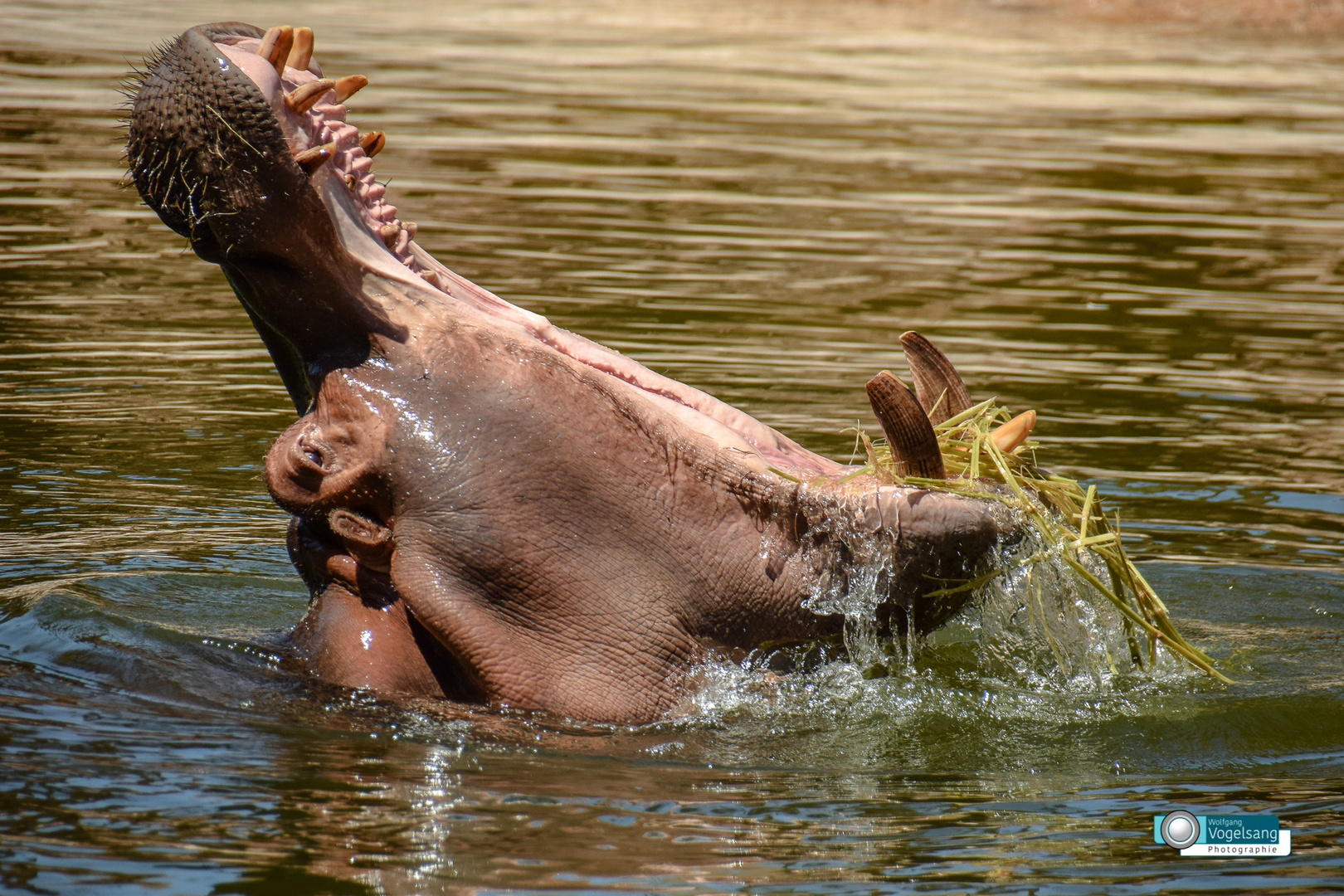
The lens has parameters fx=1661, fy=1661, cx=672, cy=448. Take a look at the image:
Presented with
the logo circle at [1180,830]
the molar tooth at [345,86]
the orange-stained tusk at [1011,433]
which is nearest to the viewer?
the logo circle at [1180,830]

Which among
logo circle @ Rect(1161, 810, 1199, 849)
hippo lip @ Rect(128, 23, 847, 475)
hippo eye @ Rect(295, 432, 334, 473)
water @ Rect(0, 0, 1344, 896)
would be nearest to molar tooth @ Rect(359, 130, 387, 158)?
hippo lip @ Rect(128, 23, 847, 475)

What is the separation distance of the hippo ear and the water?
57cm

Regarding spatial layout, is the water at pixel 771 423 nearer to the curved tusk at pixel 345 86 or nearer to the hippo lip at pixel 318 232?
the hippo lip at pixel 318 232

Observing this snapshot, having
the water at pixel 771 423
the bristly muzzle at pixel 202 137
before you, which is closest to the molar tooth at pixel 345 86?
the bristly muzzle at pixel 202 137

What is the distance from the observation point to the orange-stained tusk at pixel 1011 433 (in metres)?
4.18

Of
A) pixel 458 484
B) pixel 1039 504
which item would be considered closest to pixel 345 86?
pixel 458 484

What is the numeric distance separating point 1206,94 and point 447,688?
1876 centimetres

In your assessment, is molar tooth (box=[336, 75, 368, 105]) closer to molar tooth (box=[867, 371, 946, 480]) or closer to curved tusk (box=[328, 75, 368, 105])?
curved tusk (box=[328, 75, 368, 105])

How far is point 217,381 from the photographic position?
8.24 metres

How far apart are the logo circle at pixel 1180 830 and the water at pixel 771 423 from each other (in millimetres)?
51

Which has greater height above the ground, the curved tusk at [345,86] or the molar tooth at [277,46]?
the molar tooth at [277,46]

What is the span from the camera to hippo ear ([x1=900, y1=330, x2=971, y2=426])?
14.1 feet

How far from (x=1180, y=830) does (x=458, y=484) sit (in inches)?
70.6

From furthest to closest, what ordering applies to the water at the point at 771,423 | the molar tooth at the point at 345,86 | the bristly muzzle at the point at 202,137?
the molar tooth at the point at 345,86
the bristly muzzle at the point at 202,137
the water at the point at 771,423
